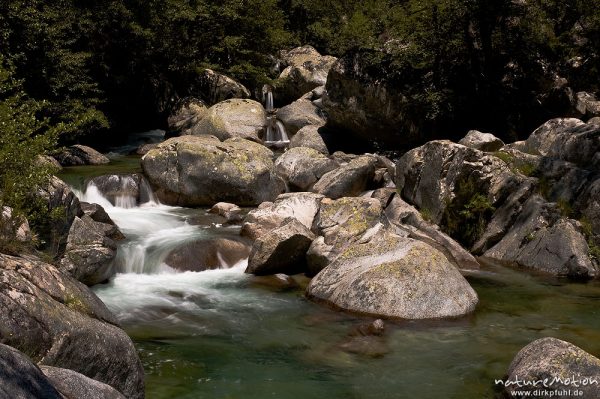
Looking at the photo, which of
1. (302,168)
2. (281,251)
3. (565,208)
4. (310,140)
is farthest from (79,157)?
(565,208)

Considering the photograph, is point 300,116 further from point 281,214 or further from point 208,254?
point 208,254

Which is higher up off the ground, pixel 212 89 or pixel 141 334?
pixel 212 89

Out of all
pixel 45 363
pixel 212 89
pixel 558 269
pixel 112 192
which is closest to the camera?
pixel 45 363

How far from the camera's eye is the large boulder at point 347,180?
58.1 feet

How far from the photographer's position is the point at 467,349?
903 centimetres

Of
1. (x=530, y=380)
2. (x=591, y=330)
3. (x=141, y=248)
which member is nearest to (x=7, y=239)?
(x=530, y=380)

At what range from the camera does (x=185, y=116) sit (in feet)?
99.3

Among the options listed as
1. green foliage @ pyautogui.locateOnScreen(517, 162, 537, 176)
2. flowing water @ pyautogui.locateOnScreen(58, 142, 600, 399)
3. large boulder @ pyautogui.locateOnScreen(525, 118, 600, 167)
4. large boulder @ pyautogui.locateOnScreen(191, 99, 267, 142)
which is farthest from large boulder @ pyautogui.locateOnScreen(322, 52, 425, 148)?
flowing water @ pyautogui.locateOnScreen(58, 142, 600, 399)

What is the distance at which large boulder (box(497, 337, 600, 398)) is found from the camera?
6391mm

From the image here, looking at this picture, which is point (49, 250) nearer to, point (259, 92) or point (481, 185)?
point (481, 185)

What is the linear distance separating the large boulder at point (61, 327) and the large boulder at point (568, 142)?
12.9 metres

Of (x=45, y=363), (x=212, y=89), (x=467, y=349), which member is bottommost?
(x=467, y=349)

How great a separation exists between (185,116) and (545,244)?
20679 millimetres

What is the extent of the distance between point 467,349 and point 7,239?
253 inches
